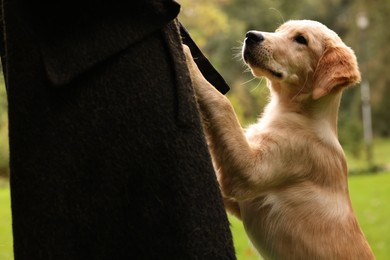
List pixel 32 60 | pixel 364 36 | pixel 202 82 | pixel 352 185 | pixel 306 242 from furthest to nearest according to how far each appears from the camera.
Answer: pixel 364 36 < pixel 352 185 < pixel 306 242 < pixel 202 82 < pixel 32 60

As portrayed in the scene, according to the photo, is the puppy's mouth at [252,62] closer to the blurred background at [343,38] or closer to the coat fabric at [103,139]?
the coat fabric at [103,139]

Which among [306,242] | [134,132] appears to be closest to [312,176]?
[306,242]

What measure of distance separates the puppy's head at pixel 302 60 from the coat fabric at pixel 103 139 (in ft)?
3.33

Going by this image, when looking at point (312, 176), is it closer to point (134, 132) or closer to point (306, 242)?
point (306, 242)

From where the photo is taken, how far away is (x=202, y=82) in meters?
1.71

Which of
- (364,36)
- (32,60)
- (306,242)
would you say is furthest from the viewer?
(364,36)

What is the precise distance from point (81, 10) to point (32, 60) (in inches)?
5.6

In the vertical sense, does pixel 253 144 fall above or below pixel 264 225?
above

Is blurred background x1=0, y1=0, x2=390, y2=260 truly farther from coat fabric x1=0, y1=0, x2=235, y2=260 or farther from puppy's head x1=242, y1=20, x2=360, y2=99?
coat fabric x1=0, y1=0, x2=235, y2=260

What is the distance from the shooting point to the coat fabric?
4.03 ft

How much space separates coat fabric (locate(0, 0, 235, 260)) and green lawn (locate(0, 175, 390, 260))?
2.60m

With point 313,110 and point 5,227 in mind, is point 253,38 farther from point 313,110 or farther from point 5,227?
point 5,227

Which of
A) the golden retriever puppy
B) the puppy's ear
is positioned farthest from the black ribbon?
the puppy's ear

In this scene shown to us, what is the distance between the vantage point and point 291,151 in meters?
2.08
